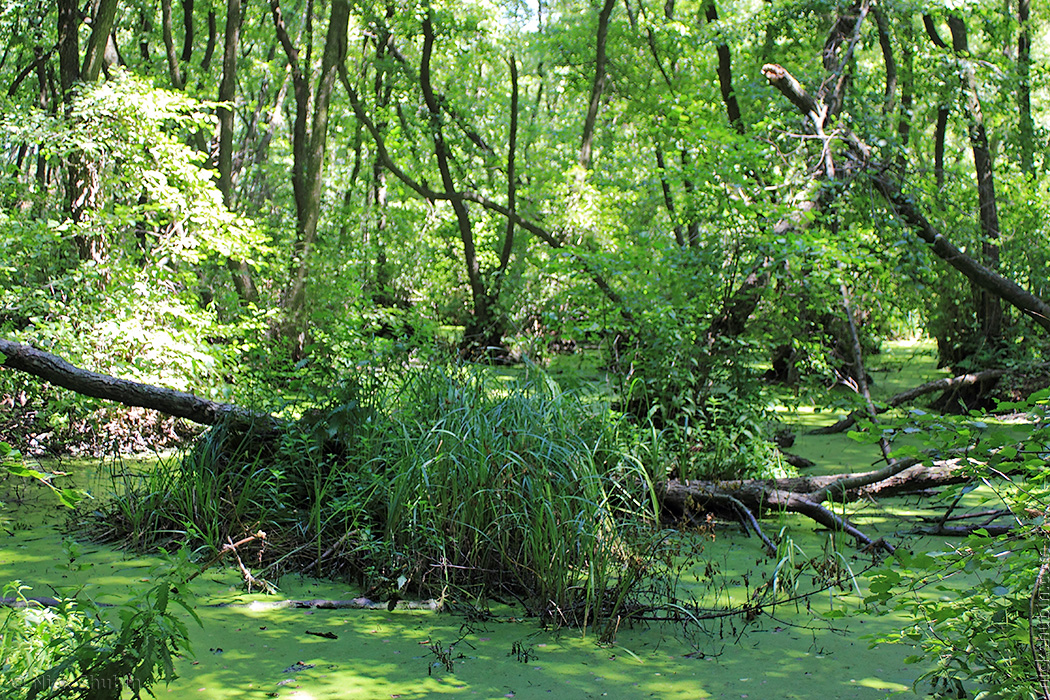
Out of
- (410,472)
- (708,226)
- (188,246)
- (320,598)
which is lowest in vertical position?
(320,598)

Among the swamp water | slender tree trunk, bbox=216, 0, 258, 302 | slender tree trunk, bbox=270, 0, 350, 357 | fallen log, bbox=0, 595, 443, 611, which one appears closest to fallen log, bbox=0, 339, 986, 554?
the swamp water

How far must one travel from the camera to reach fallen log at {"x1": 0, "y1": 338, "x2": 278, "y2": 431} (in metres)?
5.01

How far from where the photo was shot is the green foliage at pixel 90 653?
2.20 m

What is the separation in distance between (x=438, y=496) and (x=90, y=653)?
6.39ft

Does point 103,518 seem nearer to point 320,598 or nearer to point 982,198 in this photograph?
point 320,598

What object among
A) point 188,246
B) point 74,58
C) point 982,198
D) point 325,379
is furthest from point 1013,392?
point 74,58

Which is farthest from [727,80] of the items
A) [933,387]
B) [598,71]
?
[933,387]

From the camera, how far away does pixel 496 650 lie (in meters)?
3.26

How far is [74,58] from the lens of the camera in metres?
7.74

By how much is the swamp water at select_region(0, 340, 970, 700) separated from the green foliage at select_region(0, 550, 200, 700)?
15 centimetres

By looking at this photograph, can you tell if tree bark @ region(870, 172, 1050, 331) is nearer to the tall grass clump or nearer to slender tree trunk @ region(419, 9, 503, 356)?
the tall grass clump

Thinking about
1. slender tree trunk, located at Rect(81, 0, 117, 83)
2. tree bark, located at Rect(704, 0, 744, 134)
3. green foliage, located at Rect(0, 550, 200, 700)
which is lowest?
green foliage, located at Rect(0, 550, 200, 700)

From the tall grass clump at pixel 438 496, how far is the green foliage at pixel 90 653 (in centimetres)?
148

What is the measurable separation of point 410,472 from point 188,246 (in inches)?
170
